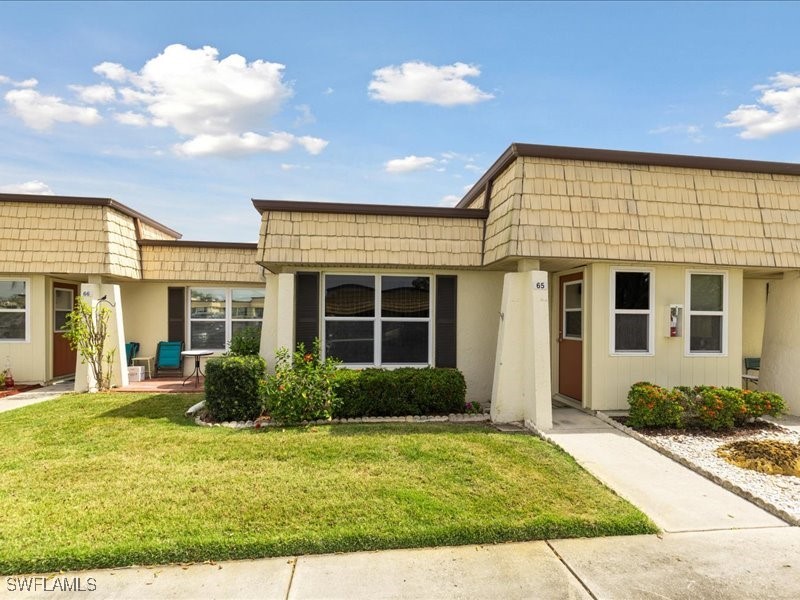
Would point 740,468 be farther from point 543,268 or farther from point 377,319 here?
point 377,319

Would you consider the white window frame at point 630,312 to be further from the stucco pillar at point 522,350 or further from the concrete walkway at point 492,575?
the concrete walkway at point 492,575

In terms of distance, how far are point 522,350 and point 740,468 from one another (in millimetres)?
2963

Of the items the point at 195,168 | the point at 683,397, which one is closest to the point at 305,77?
the point at 195,168

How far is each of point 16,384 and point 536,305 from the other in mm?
11044

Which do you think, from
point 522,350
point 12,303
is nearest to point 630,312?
point 522,350

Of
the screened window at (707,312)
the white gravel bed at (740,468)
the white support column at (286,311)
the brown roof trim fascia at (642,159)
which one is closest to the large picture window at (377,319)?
the white support column at (286,311)

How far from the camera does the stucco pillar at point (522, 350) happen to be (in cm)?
675

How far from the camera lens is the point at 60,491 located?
432cm

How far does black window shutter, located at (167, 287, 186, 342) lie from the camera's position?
11758 mm

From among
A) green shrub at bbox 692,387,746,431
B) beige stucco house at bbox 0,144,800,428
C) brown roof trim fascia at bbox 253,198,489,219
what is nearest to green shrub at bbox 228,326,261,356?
beige stucco house at bbox 0,144,800,428

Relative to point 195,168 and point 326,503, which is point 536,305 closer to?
point 326,503

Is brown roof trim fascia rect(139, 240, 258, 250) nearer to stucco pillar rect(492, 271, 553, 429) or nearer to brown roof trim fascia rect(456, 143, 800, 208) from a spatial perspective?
brown roof trim fascia rect(456, 143, 800, 208)

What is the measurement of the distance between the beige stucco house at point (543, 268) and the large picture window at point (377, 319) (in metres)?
0.03

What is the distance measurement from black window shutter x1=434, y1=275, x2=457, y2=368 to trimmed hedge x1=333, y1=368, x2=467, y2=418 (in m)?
0.95
